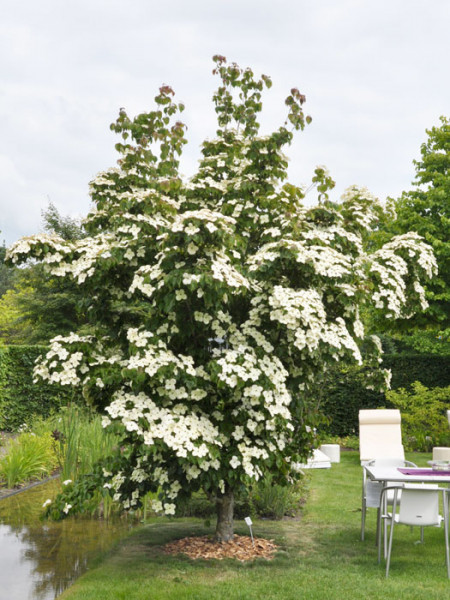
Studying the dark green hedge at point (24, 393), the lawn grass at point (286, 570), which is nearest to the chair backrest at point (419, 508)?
the lawn grass at point (286, 570)

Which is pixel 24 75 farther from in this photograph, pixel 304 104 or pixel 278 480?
pixel 278 480

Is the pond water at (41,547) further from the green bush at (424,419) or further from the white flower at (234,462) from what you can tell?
the green bush at (424,419)

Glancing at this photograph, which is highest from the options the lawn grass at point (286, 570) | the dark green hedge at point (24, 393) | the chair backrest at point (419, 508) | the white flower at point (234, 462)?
the dark green hedge at point (24, 393)

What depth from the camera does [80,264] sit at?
4641 millimetres

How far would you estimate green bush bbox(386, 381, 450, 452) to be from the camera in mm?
11219

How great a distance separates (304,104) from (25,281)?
54.6 ft

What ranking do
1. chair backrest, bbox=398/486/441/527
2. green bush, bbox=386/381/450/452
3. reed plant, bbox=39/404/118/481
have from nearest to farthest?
chair backrest, bbox=398/486/441/527 → reed plant, bbox=39/404/118/481 → green bush, bbox=386/381/450/452

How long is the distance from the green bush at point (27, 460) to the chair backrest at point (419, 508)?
5.02 m

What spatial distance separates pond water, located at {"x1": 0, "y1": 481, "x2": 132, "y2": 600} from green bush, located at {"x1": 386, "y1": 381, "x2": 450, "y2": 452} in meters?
7.13

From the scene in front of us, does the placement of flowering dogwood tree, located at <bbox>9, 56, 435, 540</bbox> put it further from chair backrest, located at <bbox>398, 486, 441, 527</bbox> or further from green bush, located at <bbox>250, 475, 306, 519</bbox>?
green bush, located at <bbox>250, 475, 306, 519</bbox>

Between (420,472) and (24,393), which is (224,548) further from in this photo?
(24,393)

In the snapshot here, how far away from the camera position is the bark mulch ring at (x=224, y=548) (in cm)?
487

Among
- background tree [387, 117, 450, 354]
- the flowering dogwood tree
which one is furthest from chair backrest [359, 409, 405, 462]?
background tree [387, 117, 450, 354]

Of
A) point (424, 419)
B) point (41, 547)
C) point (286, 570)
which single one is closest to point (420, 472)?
point (286, 570)
